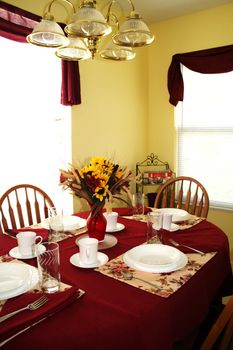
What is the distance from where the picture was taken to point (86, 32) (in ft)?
5.22

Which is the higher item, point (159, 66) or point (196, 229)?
point (159, 66)

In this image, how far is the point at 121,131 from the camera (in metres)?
3.31

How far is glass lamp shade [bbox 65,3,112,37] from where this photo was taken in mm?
1402

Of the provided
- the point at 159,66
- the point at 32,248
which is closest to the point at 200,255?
the point at 32,248

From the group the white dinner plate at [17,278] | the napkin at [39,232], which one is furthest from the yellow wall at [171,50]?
the white dinner plate at [17,278]

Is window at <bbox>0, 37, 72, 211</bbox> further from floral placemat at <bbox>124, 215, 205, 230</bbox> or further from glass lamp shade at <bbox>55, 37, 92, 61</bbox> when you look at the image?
floral placemat at <bbox>124, 215, 205, 230</bbox>

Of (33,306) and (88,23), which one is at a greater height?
(88,23)

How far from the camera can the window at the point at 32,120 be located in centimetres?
241

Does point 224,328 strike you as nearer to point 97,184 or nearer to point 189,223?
point 97,184

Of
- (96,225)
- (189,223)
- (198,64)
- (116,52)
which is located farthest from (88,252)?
(198,64)

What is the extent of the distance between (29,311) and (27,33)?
6.32ft

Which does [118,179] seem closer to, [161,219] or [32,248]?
[161,219]

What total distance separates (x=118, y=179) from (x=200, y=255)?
54 cm

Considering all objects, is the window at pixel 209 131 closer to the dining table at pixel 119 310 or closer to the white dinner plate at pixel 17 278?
the dining table at pixel 119 310
